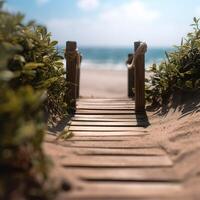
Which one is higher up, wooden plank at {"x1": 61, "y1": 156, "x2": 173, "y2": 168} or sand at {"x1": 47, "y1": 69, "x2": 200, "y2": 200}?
sand at {"x1": 47, "y1": 69, "x2": 200, "y2": 200}

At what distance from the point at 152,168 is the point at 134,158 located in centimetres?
37

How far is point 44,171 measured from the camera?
3145 millimetres

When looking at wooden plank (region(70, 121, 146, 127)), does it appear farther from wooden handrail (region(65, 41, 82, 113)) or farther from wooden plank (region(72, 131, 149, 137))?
wooden handrail (region(65, 41, 82, 113))

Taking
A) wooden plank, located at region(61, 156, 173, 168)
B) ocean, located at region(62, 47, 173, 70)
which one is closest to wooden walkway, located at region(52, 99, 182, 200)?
wooden plank, located at region(61, 156, 173, 168)

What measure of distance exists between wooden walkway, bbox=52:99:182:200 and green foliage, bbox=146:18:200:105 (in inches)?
47.3

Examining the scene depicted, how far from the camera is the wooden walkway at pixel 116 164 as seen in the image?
3293 millimetres

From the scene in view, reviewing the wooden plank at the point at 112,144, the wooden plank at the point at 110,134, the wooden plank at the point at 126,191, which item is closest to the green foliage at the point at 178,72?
the wooden plank at the point at 110,134

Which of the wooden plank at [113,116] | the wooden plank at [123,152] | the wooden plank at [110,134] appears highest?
the wooden plank at [113,116]

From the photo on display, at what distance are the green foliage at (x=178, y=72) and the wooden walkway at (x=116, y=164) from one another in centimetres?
120

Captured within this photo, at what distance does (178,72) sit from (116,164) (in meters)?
3.80

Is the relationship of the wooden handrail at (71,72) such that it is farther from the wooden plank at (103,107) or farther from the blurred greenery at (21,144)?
the blurred greenery at (21,144)

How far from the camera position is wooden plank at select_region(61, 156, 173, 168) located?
398 centimetres

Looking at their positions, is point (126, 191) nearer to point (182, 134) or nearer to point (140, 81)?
point (182, 134)

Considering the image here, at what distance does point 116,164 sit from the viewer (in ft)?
13.3
